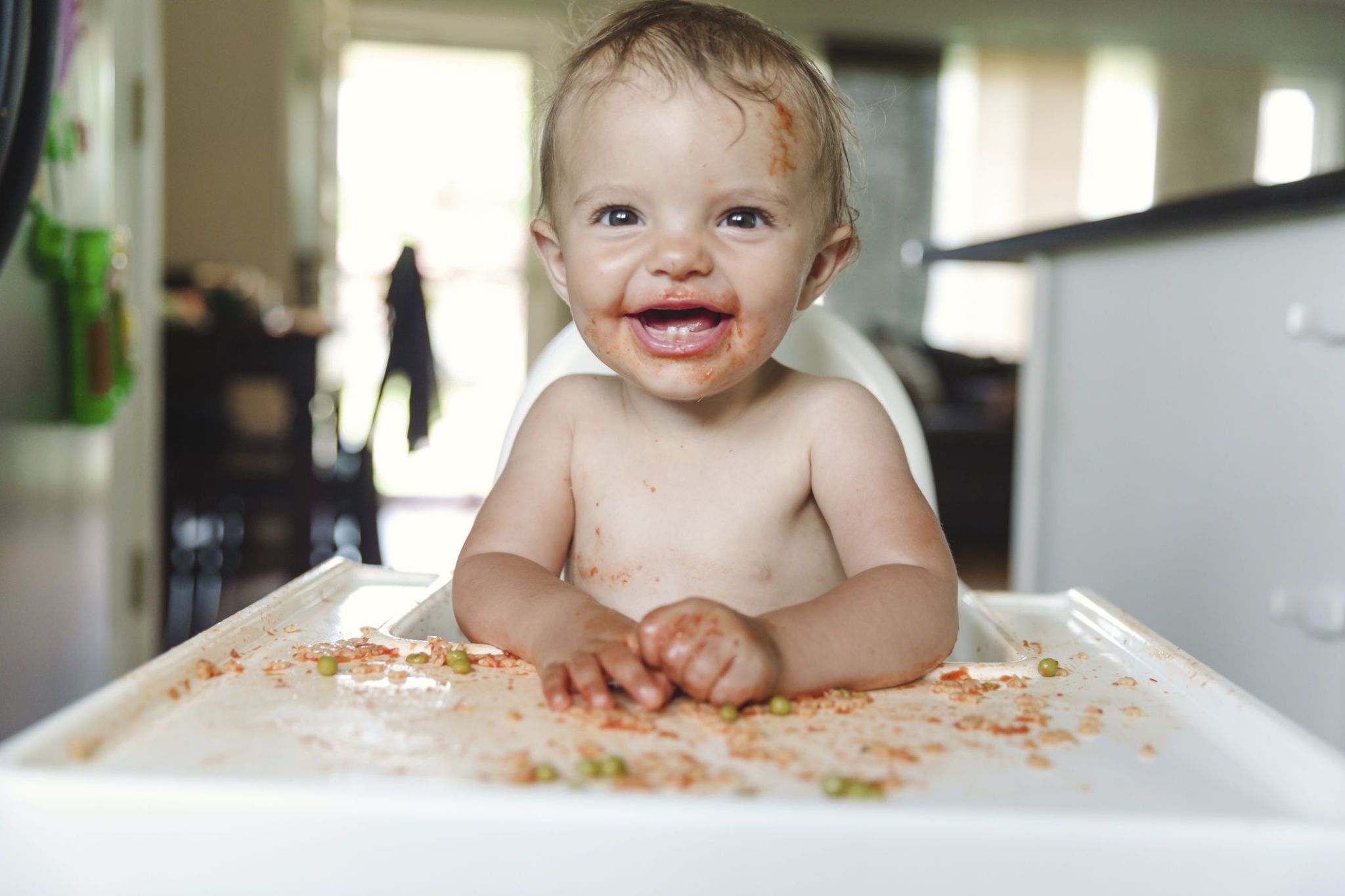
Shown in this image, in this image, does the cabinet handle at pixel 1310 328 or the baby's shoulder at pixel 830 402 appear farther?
the cabinet handle at pixel 1310 328

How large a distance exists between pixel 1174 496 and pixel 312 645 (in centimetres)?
107

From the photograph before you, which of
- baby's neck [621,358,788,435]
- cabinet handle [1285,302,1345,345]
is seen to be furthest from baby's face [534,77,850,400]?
cabinet handle [1285,302,1345,345]

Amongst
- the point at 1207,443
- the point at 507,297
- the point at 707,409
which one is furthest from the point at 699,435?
the point at 507,297

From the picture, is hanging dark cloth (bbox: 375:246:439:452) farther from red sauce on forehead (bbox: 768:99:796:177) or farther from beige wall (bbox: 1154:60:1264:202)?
beige wall (bbox: 1154:60:1264:202)

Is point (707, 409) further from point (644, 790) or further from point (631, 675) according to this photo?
point (644, 790)

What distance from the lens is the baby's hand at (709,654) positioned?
1.65 ft

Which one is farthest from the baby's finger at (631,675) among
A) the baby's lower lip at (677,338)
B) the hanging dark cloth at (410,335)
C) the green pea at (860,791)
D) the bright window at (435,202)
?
the bright window at (435,202)

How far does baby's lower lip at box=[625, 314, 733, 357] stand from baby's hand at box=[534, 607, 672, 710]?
204mm

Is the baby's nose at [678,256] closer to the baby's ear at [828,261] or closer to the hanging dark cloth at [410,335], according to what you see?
the baby's ear at [828,261]

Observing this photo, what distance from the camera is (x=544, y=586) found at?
672mm

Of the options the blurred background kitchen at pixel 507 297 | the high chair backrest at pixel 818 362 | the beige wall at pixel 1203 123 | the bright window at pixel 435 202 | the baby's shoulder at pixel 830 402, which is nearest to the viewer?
the baby's shoulder at pixel 830 402

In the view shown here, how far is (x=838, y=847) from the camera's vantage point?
350 mm

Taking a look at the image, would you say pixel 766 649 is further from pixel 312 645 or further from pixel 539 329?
pixel 539 329

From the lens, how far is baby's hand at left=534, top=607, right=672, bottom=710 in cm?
50
